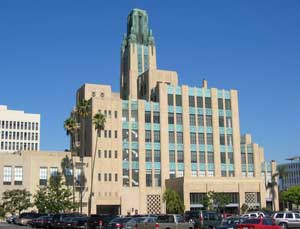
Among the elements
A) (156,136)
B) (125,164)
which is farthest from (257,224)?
(156,136)

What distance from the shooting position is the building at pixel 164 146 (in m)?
97.8

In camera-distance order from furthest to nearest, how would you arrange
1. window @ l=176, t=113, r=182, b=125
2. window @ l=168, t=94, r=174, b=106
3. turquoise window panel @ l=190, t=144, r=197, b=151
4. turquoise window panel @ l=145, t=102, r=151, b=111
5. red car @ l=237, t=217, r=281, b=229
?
window @ l=168, t=94, r=174, b=106, window @ l=176, t=113, r=182, b=125, turquoise window panel @ l=190, t=144, r=197, b=151, turquoise window panel @ l=145, t=102, r=151, b=111, red car @ l=237, t=217, r=281, b=229

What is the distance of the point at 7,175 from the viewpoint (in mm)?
91875

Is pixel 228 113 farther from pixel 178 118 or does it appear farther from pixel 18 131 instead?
pixel 18 131

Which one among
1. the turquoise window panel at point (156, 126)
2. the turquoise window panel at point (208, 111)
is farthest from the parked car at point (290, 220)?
the turquoise window panel at point (208, 111)

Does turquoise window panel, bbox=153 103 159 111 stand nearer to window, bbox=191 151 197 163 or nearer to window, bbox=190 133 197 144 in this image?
window, bbox=190 133 197 144

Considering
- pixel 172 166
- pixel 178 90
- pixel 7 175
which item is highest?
pixel 178 90

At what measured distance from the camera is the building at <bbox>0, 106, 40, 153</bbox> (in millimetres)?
168250

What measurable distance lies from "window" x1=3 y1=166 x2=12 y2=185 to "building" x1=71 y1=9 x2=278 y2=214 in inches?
591

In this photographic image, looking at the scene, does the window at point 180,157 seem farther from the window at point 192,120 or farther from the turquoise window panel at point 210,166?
the window at point 192,120

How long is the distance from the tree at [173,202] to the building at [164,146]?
2.60 metres

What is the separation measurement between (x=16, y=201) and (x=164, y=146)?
34320 millimetres

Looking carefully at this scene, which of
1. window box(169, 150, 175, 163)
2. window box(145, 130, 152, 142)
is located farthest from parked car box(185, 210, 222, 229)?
window box(169, 150, 175, 163)

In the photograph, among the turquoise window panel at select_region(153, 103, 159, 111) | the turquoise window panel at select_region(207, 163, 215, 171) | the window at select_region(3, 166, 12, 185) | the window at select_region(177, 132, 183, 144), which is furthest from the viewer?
the turquoise window panel at select_region(207, 163, 215, 171)
